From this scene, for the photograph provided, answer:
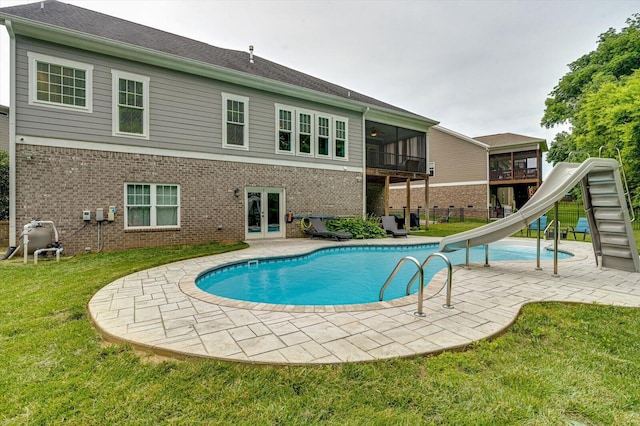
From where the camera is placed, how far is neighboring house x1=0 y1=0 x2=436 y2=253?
7.56m

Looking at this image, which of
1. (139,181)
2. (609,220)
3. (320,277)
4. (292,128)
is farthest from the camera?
(292,128)

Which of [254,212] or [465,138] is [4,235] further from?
[465,138]

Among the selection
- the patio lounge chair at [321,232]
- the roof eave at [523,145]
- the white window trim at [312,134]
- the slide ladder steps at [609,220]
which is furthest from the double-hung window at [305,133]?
the roof eave at [523,145]

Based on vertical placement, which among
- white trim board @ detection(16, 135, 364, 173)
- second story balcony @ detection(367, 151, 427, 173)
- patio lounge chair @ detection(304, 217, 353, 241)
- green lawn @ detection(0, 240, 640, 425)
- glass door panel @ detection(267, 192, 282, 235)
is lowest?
green lawn @ detection(0, 240, 640, 425)

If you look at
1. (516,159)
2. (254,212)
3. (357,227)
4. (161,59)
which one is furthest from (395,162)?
(516,159)

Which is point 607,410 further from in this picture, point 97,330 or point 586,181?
point 586,181

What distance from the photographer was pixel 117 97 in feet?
28.0

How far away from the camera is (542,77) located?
21609mm

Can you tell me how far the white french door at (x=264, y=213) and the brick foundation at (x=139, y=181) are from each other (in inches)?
9.8

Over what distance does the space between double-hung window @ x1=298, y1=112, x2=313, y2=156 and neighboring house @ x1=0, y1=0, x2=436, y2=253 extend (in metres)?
0.04

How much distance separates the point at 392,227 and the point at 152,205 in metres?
9.41

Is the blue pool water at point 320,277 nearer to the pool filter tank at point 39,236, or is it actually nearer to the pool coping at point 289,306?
the pool coping at point 289,306

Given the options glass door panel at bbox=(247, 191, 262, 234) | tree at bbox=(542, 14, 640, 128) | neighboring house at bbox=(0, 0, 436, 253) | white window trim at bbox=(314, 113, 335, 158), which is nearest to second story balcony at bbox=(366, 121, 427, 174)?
neighboring house at bbox=(0, 0, 436, 253)

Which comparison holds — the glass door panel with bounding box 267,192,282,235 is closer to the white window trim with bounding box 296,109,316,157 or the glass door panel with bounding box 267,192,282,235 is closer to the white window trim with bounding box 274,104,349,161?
the white window trim with bounding box 274,104,349,161
